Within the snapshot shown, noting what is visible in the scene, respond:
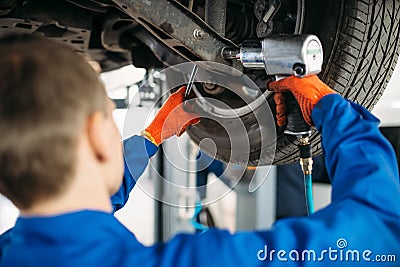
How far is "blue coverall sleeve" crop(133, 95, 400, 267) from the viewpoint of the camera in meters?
0.77

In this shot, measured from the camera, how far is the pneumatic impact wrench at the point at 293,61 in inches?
42.6

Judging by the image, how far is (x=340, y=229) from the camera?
31.5 inches

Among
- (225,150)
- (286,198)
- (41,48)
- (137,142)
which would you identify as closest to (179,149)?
(225,150)

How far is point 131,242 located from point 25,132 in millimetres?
197

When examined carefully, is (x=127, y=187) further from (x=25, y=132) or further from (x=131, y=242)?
(x=25, y=132)

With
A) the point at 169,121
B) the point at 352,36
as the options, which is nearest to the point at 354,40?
the point at 352,36

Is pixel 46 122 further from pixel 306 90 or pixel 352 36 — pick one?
pixel 352 36

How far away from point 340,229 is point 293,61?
14.9 inches

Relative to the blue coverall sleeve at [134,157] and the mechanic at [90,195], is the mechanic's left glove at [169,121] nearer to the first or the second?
the blue coverall sleeve at [134,157]

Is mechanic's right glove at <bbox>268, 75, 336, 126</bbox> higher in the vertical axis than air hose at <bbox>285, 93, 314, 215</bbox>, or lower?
higher

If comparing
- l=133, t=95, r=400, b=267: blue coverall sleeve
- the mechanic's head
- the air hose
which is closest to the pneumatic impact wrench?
the air hose

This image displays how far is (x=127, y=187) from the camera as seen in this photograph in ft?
3.88

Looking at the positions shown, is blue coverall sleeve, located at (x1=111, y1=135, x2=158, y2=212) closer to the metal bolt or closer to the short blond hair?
the metal bolt

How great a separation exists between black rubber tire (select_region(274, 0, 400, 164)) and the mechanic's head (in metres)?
0.69
